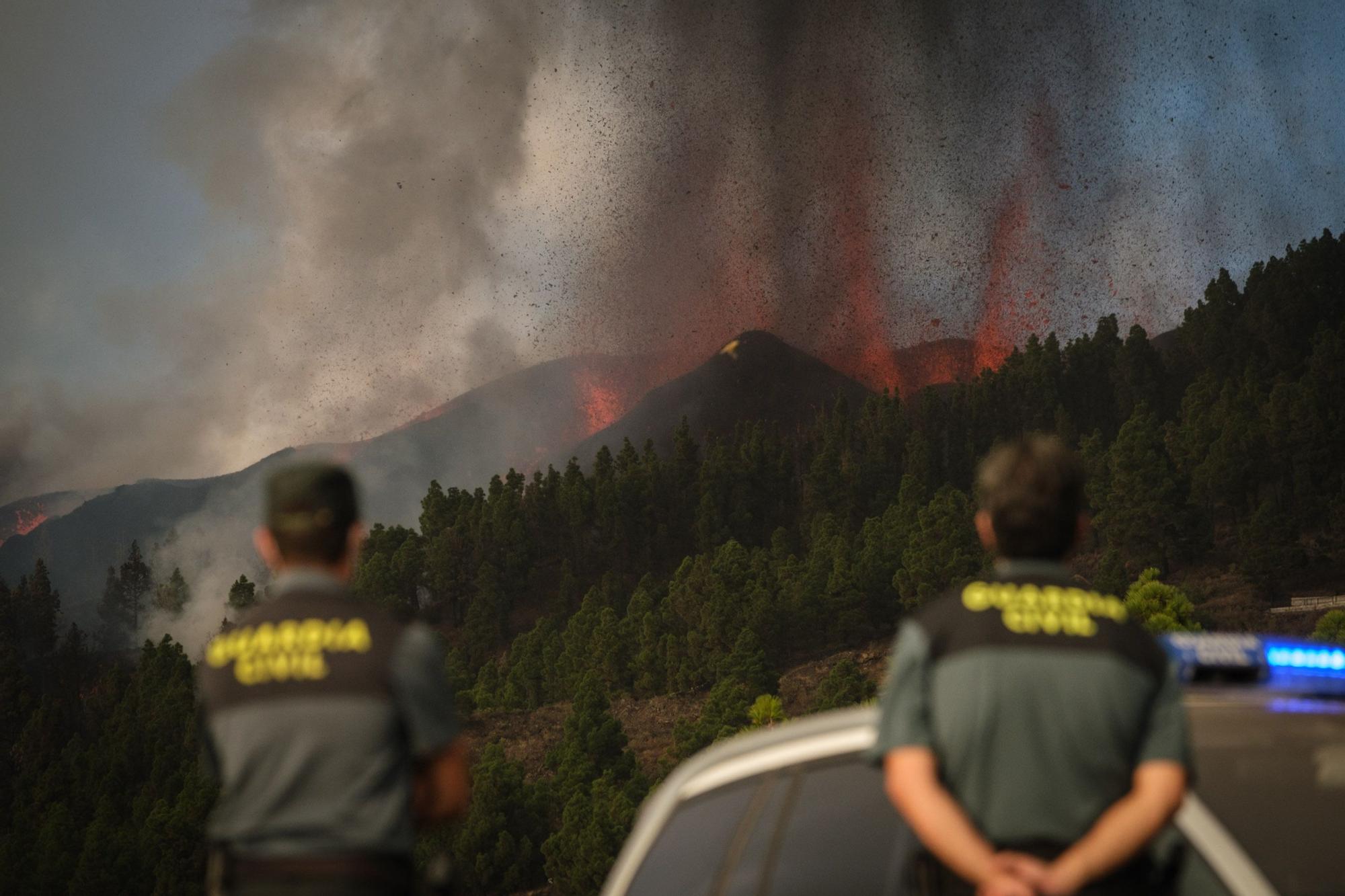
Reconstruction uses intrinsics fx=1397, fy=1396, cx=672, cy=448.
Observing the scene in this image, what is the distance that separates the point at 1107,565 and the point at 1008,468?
9232 cm

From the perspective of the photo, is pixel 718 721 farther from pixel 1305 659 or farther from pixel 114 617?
pixel 114 617

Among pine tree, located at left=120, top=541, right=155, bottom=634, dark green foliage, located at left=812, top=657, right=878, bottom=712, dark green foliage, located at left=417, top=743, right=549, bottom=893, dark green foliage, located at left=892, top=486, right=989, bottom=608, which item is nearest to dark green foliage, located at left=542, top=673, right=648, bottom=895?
dark green foliage, located at left=417, top=743, right=549, bottom=893

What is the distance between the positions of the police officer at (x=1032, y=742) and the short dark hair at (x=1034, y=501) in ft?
0.10

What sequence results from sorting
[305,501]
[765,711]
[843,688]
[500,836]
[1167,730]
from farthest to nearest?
[843,688]
[765,711]
[500,836]
[305,501]
[1167,730]

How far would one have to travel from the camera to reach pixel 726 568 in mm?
104750

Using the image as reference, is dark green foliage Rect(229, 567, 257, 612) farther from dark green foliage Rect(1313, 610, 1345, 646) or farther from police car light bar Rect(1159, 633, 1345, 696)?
police car light bar Rect(1159, 633, 1345, 696)

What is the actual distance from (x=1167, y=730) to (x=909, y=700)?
47cm

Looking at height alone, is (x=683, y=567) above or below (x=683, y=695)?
above

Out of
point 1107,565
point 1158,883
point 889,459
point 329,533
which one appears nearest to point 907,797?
point 1158,883

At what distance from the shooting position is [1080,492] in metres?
2.70

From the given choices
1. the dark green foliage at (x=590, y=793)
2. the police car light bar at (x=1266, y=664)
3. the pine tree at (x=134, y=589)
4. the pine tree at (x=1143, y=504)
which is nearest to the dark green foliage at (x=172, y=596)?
the pine tree at (x=134, y=589)

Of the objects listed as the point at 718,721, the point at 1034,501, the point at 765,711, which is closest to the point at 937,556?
the point at 718,721

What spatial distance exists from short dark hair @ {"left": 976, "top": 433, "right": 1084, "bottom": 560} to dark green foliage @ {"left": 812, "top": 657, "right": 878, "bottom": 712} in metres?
81.0

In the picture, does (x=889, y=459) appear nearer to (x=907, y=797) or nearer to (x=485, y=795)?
(x=485, y=795)
